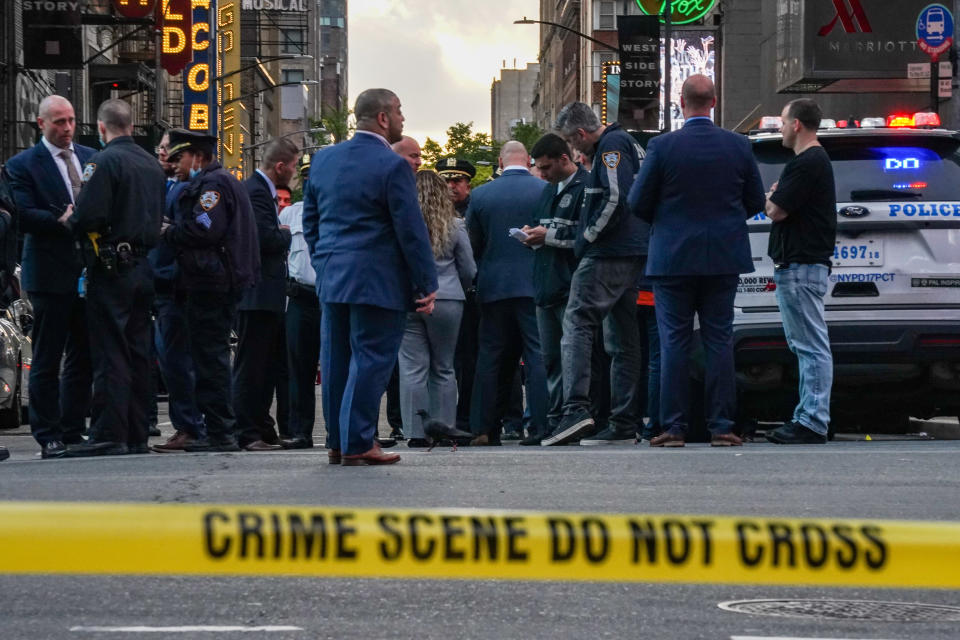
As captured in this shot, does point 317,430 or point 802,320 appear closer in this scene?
point 802,320

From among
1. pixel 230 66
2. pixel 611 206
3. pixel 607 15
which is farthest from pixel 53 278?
pixel 607 15

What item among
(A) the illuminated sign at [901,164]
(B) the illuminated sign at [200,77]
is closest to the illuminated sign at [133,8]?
(B) the illuminated sign at [200,77]

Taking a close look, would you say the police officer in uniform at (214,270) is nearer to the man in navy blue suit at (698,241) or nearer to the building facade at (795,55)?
the man in navy blue suit at (698,241)

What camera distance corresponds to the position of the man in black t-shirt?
31.3 feet

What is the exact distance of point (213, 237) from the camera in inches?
395

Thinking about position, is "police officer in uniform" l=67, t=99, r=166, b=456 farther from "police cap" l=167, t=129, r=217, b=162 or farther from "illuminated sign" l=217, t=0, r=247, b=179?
"illuminated sign" l=217, t=0, r=247, b=179

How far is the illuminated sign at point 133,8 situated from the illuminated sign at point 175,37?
537 centimetres

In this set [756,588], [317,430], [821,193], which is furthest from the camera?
[317,430]

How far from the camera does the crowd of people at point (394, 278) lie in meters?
8.57

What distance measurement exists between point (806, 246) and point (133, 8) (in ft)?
120

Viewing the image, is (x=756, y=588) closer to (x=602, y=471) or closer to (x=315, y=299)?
(x=602, y=471)

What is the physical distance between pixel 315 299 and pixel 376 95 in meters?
2.66

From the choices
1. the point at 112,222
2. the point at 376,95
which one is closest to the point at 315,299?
the point at 112,222

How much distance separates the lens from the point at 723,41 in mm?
53531
